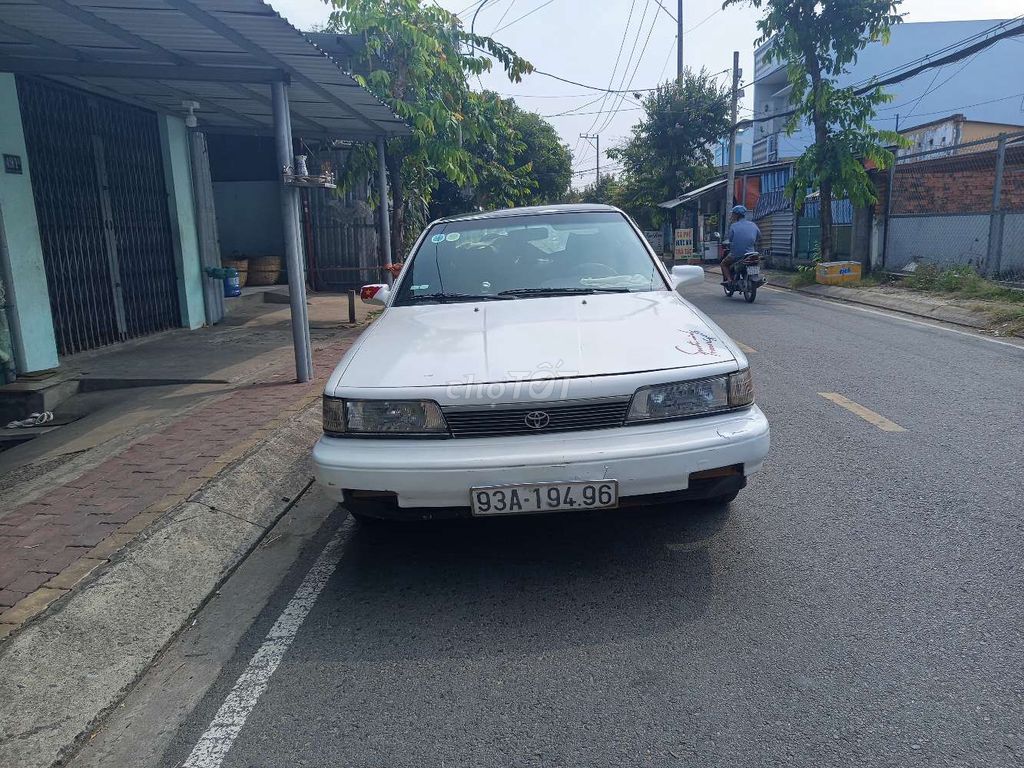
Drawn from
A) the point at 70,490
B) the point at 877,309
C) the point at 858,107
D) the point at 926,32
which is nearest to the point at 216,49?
the point at 70,490

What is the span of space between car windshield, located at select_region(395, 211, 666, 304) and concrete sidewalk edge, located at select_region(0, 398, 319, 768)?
1500 millimetres

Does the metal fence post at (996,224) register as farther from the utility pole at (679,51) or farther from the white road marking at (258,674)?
→ the utility pole at (679,51)

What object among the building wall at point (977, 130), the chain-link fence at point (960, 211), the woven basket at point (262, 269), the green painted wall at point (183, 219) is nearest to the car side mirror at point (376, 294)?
the green painted wall at point (183, 219)

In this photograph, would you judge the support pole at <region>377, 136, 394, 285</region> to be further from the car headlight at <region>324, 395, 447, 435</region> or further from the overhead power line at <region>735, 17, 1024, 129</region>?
the car headlight at <region>324, 395, 447, 435</region>

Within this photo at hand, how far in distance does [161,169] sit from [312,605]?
8.91 m

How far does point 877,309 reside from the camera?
13109 mm

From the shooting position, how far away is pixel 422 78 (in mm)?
12297

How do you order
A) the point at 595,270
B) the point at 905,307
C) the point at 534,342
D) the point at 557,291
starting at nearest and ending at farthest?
1. the point at 534,342
2. the point at 557,291
3. the point at 595,270
4. the point at 905,307

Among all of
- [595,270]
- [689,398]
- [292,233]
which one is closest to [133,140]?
[292,233]

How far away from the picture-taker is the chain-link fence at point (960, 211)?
1264 centimetres

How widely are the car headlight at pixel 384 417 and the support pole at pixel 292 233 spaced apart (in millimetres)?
3847

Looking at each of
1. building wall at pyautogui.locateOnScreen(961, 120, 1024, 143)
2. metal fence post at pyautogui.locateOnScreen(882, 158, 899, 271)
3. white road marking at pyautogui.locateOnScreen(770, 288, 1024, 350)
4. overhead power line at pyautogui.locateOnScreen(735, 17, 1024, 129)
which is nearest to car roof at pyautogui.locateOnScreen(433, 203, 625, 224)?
white road marking at pyautogui.locateOnScreen(770, 288, 1024, 350)

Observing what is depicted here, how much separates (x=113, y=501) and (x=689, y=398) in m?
3.08

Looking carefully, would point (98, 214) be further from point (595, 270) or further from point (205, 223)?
point (595, 270)
